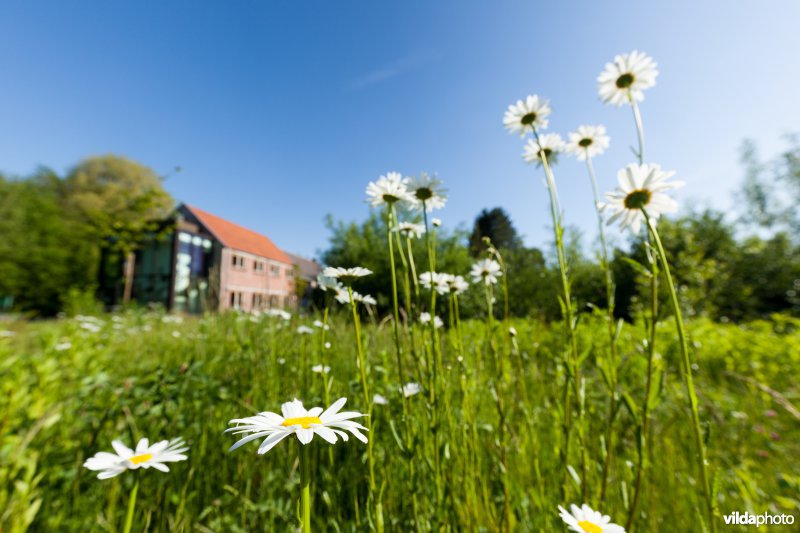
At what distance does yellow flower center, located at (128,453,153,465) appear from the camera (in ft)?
2.11

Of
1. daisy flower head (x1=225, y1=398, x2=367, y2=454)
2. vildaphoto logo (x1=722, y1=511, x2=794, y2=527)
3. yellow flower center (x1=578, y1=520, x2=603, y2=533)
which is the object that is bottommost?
vildaphoto logo (x1=722, y1=511, x2=794, y2=527)

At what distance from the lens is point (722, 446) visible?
2314 millimetres

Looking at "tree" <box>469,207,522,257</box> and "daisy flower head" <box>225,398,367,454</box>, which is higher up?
"tree" <box>469,207,522,257</box>

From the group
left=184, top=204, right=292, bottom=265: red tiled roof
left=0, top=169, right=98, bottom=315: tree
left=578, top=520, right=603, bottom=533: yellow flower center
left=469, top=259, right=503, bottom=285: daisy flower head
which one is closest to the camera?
left=578, top=520, right=603, bottom=533: yellow flower center

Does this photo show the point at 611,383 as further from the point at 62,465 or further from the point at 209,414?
the point at 62,465

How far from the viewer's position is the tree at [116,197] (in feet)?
47.3

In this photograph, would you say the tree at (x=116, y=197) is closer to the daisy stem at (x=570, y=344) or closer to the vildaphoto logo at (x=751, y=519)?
the daisy stem at (x=570, y=344)

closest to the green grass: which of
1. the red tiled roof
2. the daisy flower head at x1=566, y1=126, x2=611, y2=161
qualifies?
the daisy flower head at x1=566, y1=126, x2=611, y2=161

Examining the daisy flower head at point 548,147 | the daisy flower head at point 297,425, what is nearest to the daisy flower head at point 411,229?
the daisy flower head at point 548,147

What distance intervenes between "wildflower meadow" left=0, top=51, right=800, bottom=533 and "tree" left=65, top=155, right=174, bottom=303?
15.2 m

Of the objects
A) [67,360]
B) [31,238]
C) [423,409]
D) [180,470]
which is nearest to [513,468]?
[423,409]

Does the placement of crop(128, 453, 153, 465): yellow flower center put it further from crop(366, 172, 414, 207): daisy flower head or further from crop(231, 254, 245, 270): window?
crop(231, 254, 245, 270): window

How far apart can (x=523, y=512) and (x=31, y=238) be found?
22744mm

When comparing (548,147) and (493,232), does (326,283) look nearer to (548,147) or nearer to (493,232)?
(548,147)
